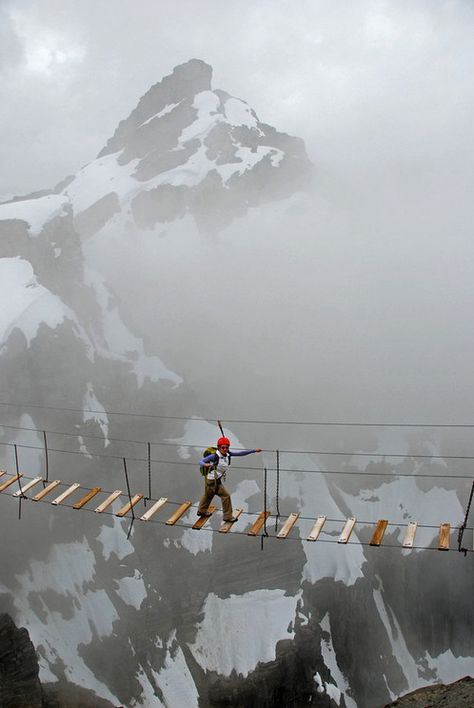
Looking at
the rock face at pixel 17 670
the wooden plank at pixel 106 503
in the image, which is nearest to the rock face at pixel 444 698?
the wooden plank at pixel 106 503

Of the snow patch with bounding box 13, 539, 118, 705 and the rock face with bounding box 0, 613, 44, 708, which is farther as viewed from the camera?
the snow patch with bounding box 13, 539, 118, 705

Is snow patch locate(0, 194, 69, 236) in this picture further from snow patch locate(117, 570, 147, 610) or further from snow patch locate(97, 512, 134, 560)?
snow patch locate(117, 570, 147, 610)

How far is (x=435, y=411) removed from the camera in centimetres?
11181

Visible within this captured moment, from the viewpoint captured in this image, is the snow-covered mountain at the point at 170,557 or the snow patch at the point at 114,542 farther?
the snow patch at the point at 114,542

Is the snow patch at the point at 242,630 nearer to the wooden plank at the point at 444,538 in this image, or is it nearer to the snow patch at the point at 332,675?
the snow patch at the point at 332,675

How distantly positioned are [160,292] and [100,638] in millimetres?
95127

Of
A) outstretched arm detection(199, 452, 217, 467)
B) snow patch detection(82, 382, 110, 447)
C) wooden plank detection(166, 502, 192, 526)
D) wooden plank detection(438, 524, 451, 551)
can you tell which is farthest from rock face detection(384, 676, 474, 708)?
snow patch detection(82, 382, 110, 447)

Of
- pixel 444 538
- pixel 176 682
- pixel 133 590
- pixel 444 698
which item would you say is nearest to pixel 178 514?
pixel 444 538

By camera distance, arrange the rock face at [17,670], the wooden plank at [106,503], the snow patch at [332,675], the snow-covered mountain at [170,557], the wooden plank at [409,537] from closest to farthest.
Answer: the wooden plank at [409,537]
the wooden plank at [106,503]
the rock face at [17,670]
the snow-covered mountain at [170,557]
the snow patch at [332,675]

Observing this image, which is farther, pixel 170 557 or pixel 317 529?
pixel 170 557

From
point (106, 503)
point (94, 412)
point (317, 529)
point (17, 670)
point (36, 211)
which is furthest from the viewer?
point (36, 211)

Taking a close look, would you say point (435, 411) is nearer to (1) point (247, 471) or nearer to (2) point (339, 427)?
(2) point (339, 427)

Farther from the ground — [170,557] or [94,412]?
[94,412]

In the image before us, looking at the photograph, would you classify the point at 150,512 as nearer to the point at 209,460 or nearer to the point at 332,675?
the point at 209,460
